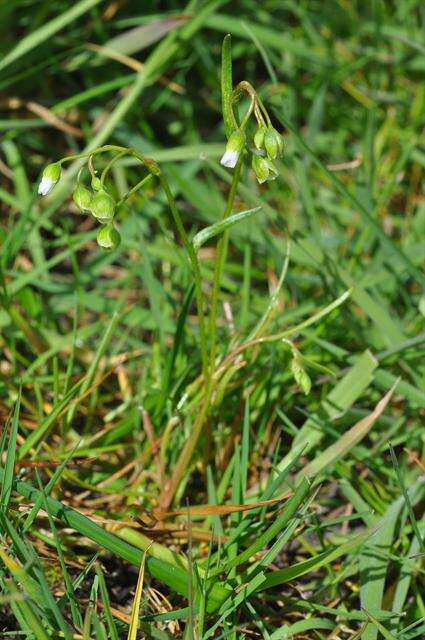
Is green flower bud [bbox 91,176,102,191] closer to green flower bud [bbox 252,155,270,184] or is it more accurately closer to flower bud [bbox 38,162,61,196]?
flower bud [bbox 38,162,61,196]

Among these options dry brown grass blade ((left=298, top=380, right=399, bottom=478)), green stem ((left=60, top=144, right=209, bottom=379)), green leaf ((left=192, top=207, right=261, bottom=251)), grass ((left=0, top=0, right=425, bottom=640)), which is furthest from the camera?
dry brown grass blade ((left=298, top=380, right=399, bottom=478))

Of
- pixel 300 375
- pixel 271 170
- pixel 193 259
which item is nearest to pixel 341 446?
pixel 300 375

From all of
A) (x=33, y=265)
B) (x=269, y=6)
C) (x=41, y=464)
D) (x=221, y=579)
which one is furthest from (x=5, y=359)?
(x=269, y=6)

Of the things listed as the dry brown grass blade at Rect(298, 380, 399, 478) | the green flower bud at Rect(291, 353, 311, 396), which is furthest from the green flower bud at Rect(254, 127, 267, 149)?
the dry brown grass blade at Rect(298, 380, 399, 478)

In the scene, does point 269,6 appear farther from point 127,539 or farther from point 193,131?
point 127,539

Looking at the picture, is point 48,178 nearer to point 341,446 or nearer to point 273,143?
point 273,143

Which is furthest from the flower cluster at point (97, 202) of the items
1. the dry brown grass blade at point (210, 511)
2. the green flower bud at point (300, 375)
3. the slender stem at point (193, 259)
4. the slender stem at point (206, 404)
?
the dry brown grass blade at point (210, 511)
